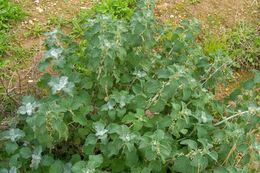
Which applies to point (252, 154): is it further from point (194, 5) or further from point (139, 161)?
point (194, 5)

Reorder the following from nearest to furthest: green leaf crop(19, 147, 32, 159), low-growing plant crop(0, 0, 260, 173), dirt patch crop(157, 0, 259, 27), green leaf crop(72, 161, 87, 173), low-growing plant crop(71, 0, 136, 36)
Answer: green leaf crop(72, 161, 87, 173) → low-growing plant crop(0, 0, 260, 173) → green leaf crop(19, 147, 32, 159) → low-growing plant crop(71, 0, 136, 36) → dirt patch crop(157, 0, 259, 27)

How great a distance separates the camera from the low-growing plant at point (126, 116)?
2.83m

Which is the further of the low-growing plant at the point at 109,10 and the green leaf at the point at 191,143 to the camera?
the low-growing plant at the point at 109,10

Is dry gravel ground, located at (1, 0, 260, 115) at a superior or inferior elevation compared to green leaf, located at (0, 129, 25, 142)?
inferior

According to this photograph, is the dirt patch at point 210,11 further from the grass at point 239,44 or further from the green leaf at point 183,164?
the green leaf at point 183,164

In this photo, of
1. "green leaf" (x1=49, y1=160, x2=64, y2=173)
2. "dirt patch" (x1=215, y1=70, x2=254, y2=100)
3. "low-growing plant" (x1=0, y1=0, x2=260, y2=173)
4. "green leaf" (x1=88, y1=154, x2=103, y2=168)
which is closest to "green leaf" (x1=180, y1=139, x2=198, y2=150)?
"low-growing plant" (x1=0, y1=0, x2=260, y2=173)

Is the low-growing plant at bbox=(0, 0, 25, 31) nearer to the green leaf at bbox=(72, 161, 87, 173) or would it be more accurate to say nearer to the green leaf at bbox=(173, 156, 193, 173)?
the green leaf at bbox=(72, 161, 87, 173)

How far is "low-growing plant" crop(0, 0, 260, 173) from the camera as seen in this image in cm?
283

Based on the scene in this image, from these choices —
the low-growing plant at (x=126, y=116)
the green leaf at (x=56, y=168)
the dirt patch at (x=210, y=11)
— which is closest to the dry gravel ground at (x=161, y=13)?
the dirt patch at (x=210, y=11)

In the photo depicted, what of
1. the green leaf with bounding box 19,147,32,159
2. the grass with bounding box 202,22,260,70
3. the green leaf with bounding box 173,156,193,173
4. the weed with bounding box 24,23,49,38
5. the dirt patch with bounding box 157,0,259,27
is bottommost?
the grass with bounding box 202,22,260,70

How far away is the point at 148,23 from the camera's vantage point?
10.4 ft

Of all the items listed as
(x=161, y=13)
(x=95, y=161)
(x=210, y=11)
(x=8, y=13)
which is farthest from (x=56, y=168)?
(x=210, y=11)

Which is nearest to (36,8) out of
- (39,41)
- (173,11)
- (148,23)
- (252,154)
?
(39,41)

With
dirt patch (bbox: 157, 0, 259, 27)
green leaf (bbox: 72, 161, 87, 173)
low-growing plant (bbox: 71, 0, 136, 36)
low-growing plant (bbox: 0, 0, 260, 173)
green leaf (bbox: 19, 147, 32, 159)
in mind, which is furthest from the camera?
dirt patch (bbox: 157, 0, 259, 27)
